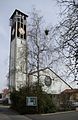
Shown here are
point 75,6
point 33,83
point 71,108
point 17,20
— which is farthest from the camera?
point 17,20

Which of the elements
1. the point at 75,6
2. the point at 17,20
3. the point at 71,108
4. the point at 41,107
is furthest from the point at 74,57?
the point at 17,20

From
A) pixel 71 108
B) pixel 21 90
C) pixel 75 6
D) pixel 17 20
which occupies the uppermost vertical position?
pixel 17 20

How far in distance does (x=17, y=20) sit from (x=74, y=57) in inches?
2229

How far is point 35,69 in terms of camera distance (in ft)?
118

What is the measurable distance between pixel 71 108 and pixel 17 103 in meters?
7.65

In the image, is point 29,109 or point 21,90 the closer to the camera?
point 29,109

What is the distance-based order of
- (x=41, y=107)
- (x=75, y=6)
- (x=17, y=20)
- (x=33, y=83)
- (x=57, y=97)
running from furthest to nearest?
(x=17, y=20) < (x=57, y=97) < (x=33, y=83) < (x=41, y=107) < (x=75, y=6)

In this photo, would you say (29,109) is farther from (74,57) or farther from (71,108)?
(74,57)

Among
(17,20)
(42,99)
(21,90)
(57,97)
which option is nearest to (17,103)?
(21,90)

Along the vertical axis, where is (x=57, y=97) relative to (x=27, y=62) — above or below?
below

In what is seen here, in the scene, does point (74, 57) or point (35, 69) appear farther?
point (35, 69)

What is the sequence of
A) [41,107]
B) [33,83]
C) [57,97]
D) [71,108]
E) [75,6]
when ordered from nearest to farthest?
[75,6]
[41,107]
[33,83]
[71,108]
[57,97]

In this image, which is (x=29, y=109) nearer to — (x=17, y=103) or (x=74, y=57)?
(x=17, y=103)

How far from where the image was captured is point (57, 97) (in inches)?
1608
